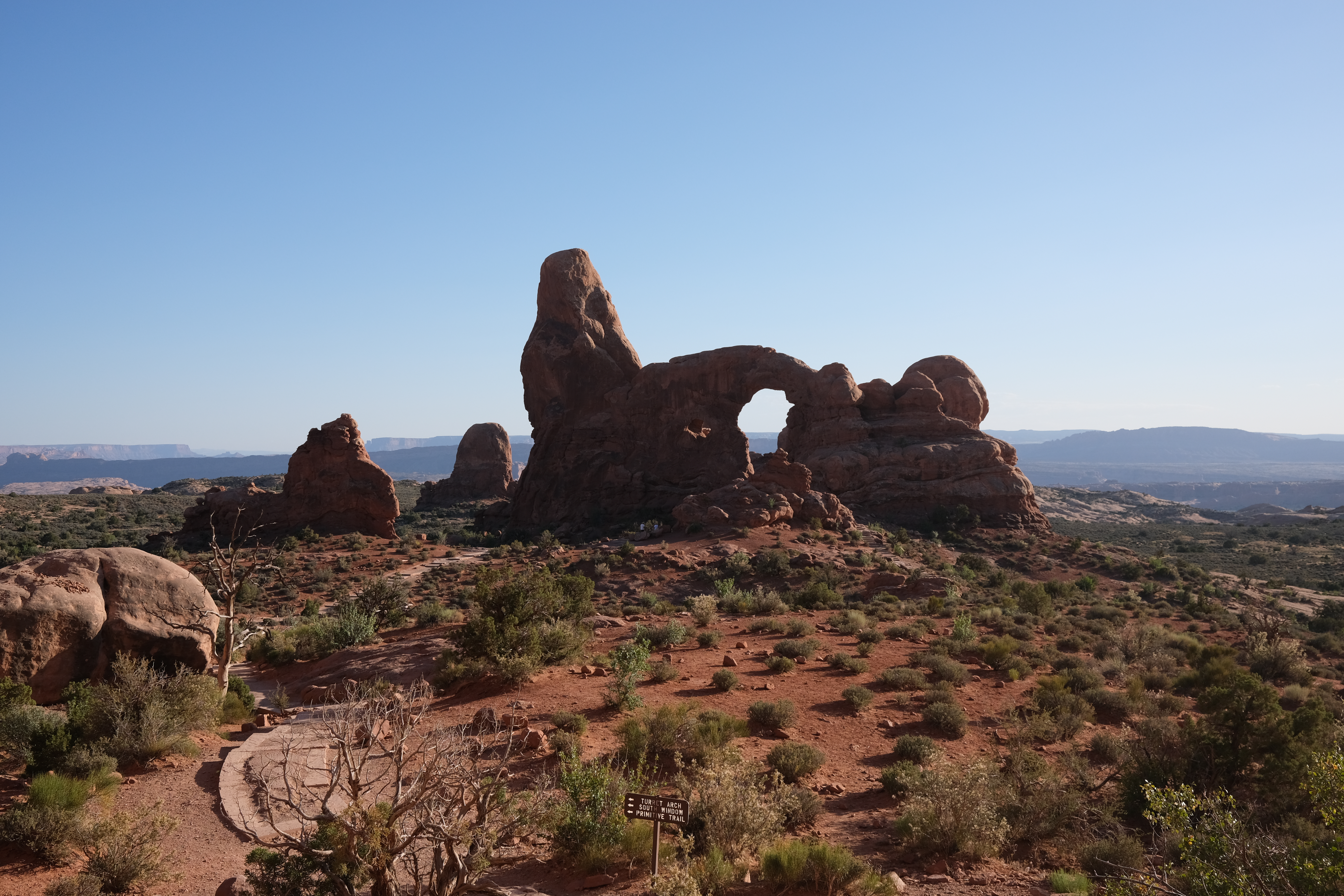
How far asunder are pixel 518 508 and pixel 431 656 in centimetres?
3122

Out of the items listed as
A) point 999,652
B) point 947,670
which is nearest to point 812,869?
point 947,670

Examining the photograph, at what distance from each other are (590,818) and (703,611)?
11846 mm

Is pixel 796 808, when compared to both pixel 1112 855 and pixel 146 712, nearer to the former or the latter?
pixel 1112 855

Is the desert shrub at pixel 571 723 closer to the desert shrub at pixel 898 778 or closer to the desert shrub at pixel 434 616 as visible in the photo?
the desert shrub at pixel 898 778

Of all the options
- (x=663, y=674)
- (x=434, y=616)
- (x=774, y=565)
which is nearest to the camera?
(x=663, y=674)

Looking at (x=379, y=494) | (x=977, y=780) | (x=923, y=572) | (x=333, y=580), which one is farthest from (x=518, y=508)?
(x=977, y=780)

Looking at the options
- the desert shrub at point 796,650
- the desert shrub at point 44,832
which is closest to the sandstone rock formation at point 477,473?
the desert shrub at point 796,650

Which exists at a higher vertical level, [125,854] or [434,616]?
[125,854]

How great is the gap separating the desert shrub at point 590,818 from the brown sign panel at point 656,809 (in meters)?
0.75

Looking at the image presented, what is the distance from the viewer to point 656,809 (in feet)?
19.4

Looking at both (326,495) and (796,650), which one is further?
(326,495)

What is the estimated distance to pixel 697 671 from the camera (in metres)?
14.0

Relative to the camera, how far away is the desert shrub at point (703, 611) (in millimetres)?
18562

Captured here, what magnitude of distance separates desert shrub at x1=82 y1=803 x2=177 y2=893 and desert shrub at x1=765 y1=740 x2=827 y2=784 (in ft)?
20.3
